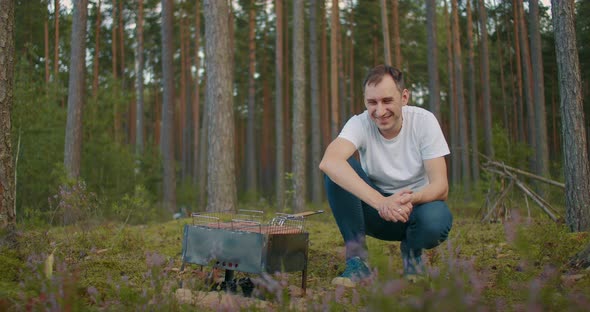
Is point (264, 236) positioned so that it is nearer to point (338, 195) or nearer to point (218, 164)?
point (338, 195)

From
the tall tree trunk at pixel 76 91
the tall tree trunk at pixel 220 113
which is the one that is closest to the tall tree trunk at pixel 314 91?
the tall tree trunk at pixel 76 91

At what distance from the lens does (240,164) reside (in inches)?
1583

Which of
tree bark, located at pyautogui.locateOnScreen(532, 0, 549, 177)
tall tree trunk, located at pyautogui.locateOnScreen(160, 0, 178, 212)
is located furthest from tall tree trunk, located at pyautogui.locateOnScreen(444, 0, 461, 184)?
tall tree trunk, located at pyautogui.locateOnScreen(160, 0, 178, 212)

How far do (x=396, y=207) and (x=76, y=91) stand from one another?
11605 mm

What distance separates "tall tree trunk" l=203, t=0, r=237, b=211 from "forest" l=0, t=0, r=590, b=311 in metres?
0.03

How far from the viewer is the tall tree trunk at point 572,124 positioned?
601cm

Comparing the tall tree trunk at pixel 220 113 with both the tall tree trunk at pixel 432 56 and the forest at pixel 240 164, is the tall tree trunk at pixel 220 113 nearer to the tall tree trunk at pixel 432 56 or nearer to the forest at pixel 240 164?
the forest at pixel 240 164

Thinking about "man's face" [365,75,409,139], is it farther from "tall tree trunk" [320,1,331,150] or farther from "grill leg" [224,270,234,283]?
"tall tree trunk" [320,1,331,150]

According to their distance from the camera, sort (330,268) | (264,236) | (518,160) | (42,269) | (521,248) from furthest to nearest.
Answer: (518,160), (330,268), (264,236), (42,269), (521,248)

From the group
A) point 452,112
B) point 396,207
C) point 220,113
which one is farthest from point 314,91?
point 396,207

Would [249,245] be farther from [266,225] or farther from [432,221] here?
[432,221]

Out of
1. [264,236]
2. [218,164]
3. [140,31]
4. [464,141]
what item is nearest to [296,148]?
[218,164]

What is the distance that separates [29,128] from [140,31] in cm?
1143

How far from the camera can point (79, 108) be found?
13.2 meters
